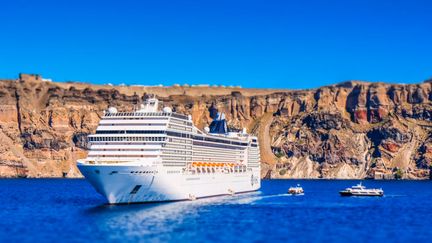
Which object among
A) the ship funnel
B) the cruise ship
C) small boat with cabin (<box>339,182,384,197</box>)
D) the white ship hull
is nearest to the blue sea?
the white ship hull

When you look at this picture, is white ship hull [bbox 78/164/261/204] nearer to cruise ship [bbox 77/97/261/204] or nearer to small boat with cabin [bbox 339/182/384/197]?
cruise ship [bbox 77/97/261/204]

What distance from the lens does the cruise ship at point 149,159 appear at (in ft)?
269

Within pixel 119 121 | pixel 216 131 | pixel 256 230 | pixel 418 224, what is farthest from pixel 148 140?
pixel 216 131

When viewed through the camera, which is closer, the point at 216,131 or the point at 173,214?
the point at 173,214

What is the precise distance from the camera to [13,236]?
60031 mm

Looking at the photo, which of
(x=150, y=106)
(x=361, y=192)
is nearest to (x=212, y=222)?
(x=150, y=106)

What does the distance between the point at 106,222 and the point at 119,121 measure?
22.1 meters

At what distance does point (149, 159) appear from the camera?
84250 mm

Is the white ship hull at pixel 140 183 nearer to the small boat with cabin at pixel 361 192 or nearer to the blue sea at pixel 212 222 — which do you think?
the blue sea at pixel 212 222

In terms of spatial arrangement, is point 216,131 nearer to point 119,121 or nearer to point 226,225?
point 119,121

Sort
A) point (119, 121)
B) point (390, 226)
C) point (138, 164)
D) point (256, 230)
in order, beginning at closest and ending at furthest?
point (256, 230) → point (390, 226) → point (138, 164) → point (119, 121)

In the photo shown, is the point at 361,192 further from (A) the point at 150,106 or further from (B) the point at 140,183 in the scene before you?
(B) the point at 140,183

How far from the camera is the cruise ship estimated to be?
8188 centimetres

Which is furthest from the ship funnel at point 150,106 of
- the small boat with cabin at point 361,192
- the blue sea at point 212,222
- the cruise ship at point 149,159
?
the small boat with cabin at point 361,192
